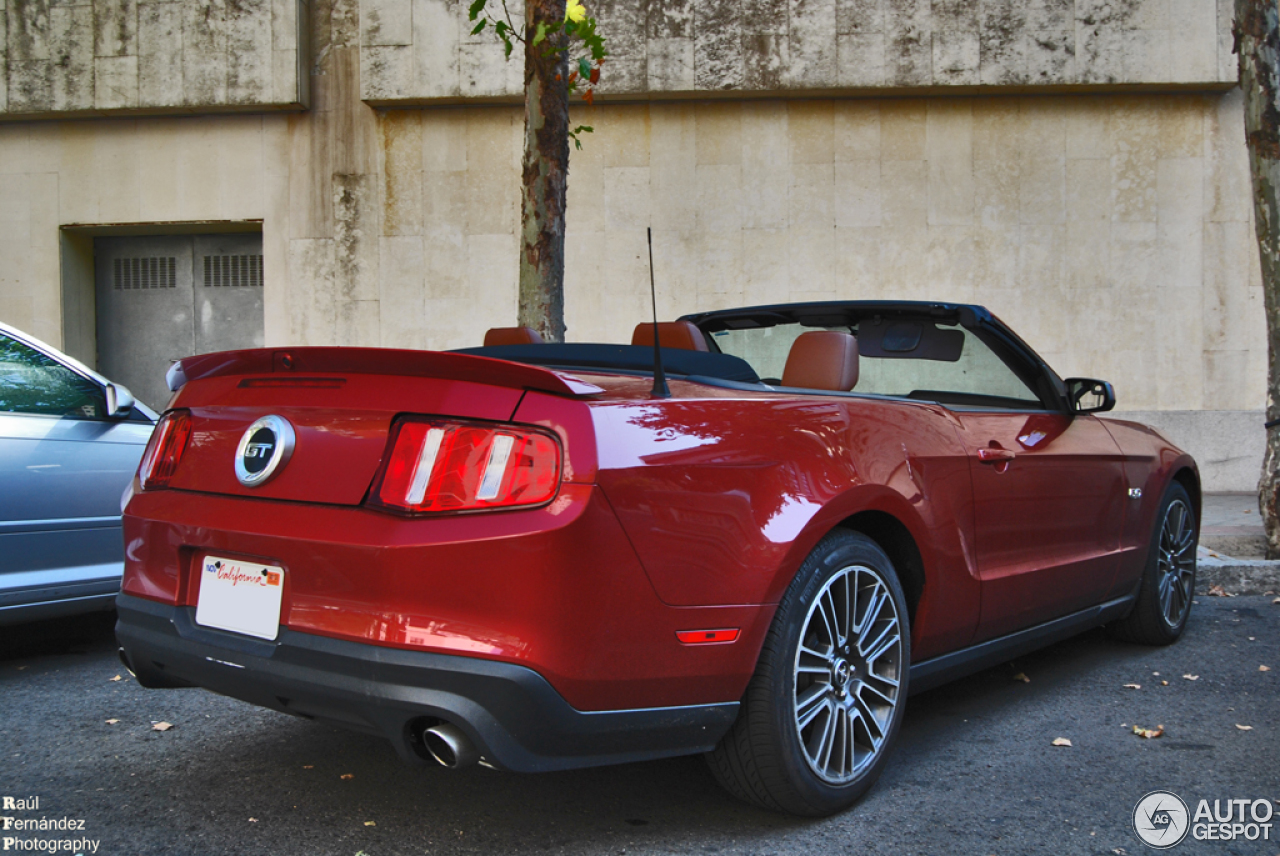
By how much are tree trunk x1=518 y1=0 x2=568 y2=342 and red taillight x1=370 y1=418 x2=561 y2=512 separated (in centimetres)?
478

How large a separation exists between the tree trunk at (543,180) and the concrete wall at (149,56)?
522cm

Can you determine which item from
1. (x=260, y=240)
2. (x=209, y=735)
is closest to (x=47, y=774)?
(x=209, y=735)

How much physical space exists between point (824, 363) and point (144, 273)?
11393 millimetres

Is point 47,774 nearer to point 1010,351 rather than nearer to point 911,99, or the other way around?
point 1010,351

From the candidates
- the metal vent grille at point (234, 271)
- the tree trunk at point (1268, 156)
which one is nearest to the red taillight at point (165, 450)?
the tree trunk at point (1268, 156)

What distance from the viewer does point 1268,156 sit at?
659cm

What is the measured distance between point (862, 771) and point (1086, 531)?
5.46 ft

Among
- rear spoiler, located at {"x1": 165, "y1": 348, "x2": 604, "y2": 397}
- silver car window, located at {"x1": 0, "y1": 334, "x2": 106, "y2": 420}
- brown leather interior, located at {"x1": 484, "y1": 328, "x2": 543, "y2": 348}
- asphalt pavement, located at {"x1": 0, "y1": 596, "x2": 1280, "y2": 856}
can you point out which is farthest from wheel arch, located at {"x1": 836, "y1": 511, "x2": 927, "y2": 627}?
silver car window, located at {"x1": 0, "y1": 334, "x2": 106, "y2": 420}

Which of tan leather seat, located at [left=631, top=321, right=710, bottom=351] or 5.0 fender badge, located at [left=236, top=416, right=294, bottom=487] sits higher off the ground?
tan leather seat, located at [left=631, top=321, right=710, bottom=351]

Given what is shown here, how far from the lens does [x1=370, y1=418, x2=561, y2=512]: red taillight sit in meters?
2.14

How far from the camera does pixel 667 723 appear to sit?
2.31 metres

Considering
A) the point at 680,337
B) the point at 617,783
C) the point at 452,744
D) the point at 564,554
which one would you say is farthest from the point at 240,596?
the point at 680,337

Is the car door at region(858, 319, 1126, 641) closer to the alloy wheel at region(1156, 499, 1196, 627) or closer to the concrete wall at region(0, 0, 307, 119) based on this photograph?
the alloy wheel at region(1156, 499, 1196, 627)

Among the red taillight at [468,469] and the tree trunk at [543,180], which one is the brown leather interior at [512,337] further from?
the tree trunk at [543,180]
